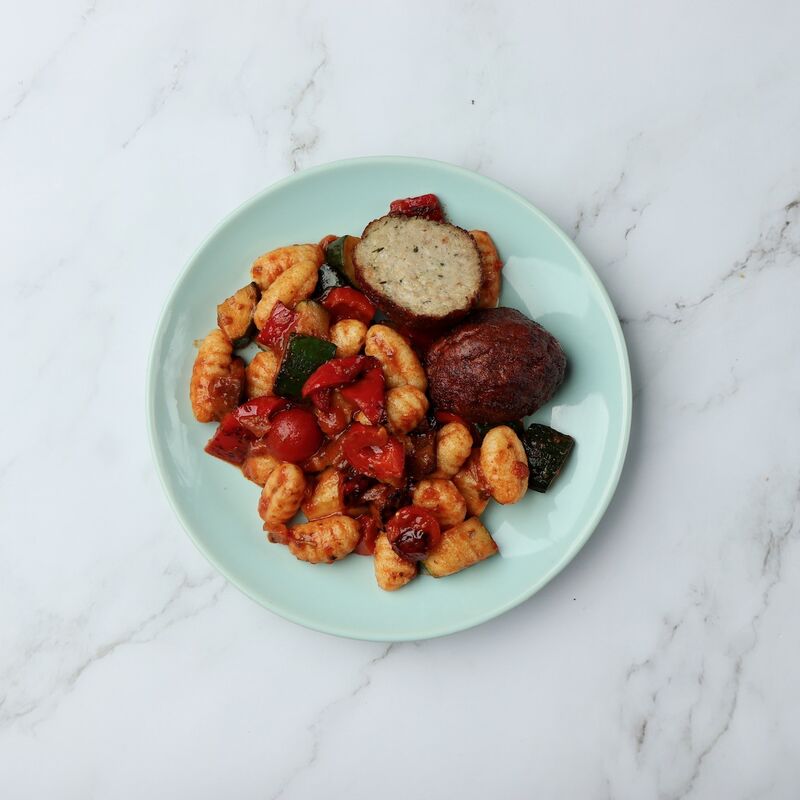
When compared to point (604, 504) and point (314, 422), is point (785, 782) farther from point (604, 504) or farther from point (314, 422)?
point (314, 422)

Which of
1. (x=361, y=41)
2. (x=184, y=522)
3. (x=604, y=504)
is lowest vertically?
(x=184, y=522)

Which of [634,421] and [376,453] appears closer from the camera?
[376,453]

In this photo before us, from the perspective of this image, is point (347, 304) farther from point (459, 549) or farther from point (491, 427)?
point (459, 549)

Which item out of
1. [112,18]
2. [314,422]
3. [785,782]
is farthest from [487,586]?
[112,18]

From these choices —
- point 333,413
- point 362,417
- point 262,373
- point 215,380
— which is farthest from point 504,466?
point 215,380

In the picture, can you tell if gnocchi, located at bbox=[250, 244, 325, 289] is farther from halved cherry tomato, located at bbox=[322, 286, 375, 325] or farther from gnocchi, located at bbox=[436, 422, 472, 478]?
gnocchi, located at bbox=[436, 422, 472, 478]

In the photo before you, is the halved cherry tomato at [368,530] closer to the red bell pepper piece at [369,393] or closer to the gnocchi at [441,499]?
the gnocchi at [441,499]

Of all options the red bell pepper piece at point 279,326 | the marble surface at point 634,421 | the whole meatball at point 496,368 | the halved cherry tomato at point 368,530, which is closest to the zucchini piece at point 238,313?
the red bell pepper piece at point 279,326

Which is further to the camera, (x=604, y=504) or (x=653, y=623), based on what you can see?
(x=653, y=623)
